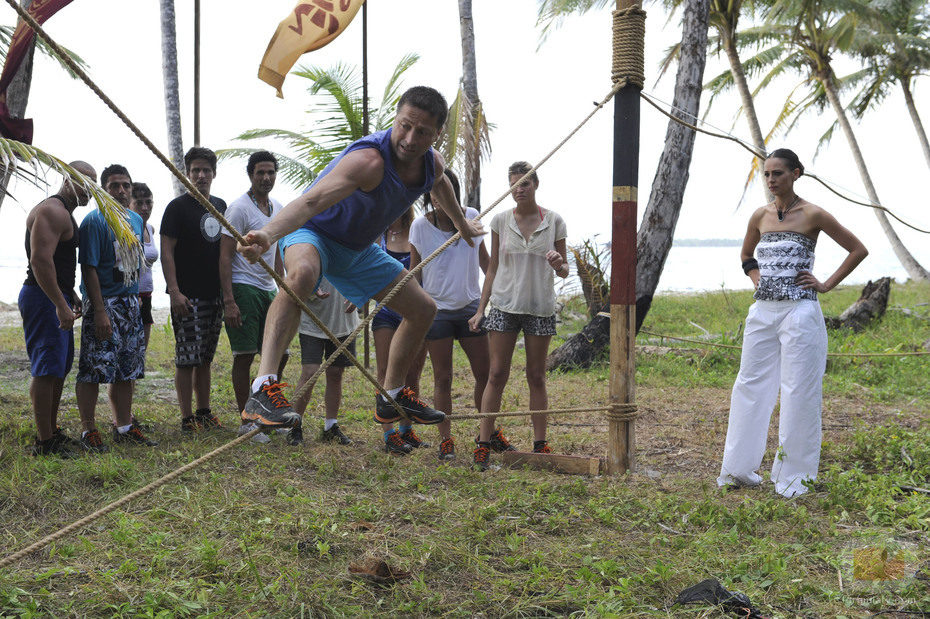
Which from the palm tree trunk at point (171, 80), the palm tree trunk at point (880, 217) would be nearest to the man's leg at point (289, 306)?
the palm tree trunk at point (171, 80)

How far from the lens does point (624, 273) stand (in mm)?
4633

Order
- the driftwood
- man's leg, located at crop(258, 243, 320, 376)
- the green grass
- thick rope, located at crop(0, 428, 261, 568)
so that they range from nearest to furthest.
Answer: thick rope, located at crop(0, 428, 261, 568), the green grass, man's leg, located at crop(258, 243, 320, 376), the driftwood

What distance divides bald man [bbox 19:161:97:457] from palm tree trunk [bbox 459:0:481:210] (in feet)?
24.7

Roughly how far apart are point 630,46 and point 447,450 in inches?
107

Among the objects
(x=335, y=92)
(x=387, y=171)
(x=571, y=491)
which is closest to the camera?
(x=387, y=171)

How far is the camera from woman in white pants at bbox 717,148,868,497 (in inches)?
168

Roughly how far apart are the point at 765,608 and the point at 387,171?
238cm

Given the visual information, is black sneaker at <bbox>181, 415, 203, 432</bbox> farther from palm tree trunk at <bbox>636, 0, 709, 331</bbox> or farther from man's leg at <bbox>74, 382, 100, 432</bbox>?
palm tree trunk at <bbox>636, 0, 709, 331</bbox>

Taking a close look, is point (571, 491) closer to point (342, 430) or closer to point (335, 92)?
point (342, 430)

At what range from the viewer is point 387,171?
3625 millimetres

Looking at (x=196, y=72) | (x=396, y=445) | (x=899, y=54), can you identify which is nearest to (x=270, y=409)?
(x=396, y=445)

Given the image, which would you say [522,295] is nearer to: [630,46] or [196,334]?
[630,46]

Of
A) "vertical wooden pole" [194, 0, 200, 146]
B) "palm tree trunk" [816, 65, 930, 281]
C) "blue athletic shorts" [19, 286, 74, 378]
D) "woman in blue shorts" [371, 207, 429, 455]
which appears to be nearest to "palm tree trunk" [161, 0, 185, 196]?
"vertical wooden pole" [194, 0, 200, 146]

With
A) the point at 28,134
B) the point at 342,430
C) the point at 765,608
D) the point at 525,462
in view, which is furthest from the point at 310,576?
the point at 28,134
